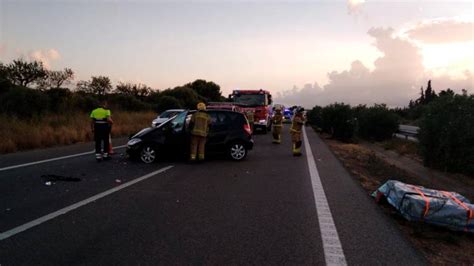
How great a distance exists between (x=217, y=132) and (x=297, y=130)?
329cm

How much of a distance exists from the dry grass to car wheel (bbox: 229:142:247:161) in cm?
863

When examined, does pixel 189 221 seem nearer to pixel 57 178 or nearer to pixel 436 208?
pixel 436 208

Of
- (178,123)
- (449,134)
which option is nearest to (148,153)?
(178,123)

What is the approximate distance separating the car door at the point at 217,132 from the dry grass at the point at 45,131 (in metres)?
8.04

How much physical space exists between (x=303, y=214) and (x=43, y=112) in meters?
21.8

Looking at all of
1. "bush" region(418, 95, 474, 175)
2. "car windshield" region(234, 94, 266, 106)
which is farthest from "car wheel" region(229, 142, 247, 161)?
"car windshield" region(234, 94, 266, 106)

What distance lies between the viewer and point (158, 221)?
17.6 ft

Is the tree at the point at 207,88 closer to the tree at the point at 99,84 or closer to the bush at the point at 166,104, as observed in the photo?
the tree at the point at 99,84

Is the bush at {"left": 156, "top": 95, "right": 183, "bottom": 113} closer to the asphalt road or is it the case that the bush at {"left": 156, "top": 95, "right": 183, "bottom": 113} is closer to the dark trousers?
the dark trousers

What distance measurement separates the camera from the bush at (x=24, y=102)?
76.7 feet

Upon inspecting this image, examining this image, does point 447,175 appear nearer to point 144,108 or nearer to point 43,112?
point 43,112

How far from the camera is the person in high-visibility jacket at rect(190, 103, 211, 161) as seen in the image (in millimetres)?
11070

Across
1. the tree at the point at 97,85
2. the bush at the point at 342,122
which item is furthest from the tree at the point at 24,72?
the bush at the point at 342,122

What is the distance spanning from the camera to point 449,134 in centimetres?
1335
